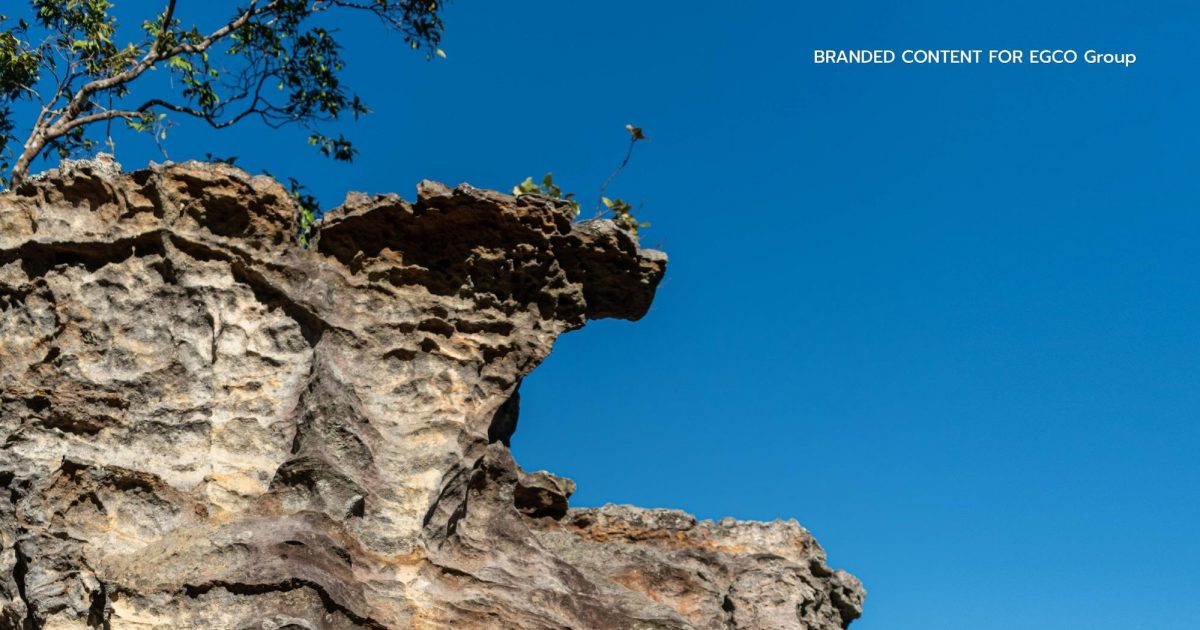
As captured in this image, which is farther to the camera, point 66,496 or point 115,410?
point 115,410

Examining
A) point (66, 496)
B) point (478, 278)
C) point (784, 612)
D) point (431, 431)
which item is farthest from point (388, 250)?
point (784, 612)

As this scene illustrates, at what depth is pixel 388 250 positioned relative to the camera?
11375 mm

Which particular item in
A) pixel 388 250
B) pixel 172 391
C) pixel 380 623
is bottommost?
pixel 380 623

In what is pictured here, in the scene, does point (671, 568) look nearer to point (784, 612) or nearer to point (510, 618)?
point (784, 612)

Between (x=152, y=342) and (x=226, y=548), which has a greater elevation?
(x=152, y=342)

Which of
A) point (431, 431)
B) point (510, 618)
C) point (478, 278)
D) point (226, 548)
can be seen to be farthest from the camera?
point (478, 278)

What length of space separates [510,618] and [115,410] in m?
3.30

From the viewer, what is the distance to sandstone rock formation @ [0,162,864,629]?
9391mm

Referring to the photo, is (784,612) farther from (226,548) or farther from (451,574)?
(226,548)

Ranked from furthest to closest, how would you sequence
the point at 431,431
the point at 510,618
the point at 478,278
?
the point at 478,278
the point at 431,431
the point at 510,618

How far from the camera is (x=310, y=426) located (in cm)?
1029

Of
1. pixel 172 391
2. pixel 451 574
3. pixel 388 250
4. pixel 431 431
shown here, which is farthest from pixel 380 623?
pixel 388 250

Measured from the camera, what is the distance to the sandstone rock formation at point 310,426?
9391 millimetres

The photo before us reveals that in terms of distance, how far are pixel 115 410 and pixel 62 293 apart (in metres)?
1.06
